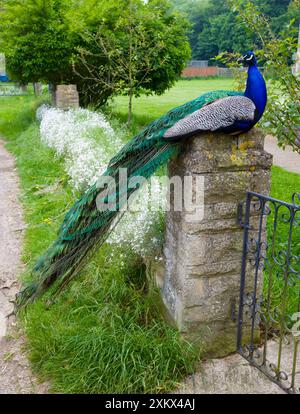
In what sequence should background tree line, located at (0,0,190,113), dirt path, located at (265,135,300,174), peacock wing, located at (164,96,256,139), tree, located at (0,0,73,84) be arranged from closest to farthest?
peacock wing, located at (164,96,256,139), dirt path, located at (265,135,300,174), background tree line, located at (0,0,190,113), tree, located at (0,0,73,84)

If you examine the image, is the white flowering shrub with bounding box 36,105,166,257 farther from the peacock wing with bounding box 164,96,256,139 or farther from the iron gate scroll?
the peacock wing with bounding box 164,96,256,139

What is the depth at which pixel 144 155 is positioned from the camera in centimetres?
309

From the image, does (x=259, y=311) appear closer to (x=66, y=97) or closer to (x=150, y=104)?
(x=66, y=97)

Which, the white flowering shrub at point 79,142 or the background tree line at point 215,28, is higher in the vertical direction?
the background tree line at point 215,28

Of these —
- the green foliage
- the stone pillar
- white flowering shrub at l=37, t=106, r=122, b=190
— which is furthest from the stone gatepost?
the stone pillar

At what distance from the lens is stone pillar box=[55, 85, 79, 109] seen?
10.7 metres

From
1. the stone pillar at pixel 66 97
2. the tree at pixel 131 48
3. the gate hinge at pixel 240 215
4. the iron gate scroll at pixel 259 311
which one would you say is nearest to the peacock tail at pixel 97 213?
the gate hinge at pixel 240 215

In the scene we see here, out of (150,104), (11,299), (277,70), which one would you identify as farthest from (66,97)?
(150,104)

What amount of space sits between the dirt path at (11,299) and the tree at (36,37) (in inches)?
180

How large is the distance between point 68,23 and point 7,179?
4.95m

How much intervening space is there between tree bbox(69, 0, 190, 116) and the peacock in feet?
25.0

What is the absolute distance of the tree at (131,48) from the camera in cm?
1057

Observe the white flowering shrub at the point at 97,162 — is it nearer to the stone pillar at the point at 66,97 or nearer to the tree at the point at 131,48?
the stone pillar at the point at 66,97
